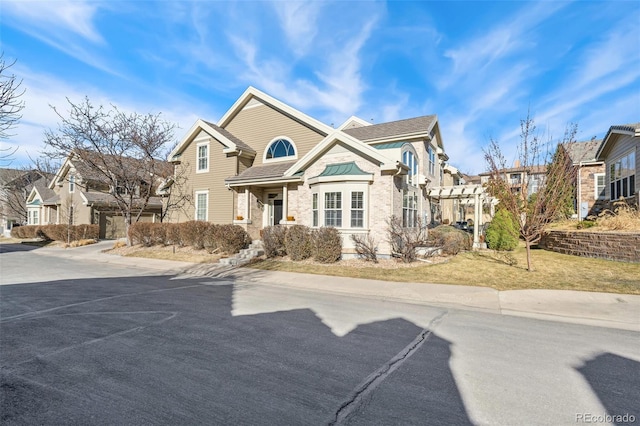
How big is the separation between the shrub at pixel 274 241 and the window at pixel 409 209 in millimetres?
6038

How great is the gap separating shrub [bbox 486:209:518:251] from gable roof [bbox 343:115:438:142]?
236 inches

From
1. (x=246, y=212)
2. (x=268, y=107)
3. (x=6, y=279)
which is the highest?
(x=268, y=107)

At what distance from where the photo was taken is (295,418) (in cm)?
310

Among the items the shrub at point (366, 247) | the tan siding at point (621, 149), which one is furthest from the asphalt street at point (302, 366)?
the tan siding at point (621, 149)

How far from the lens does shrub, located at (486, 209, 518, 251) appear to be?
16.2 m

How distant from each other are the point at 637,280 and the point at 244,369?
11875 mm

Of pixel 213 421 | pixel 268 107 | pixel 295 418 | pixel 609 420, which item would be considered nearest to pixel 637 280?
pixel 609 420

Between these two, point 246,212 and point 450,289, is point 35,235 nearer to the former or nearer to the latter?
point 246,212

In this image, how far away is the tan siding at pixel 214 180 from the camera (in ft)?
65.8

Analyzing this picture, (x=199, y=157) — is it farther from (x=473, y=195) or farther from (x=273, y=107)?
(x=473, y=195)

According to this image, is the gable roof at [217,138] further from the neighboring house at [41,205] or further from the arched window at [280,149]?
the neighboring house at [41,205]

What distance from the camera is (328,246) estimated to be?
13906mm

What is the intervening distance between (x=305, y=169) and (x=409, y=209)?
589 cm

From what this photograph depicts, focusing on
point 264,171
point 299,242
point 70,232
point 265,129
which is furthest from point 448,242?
point 70,232
